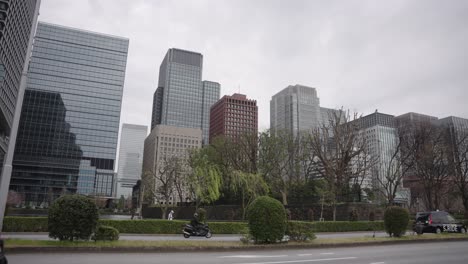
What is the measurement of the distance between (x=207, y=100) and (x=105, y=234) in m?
173

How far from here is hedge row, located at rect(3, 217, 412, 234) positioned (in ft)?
63.4

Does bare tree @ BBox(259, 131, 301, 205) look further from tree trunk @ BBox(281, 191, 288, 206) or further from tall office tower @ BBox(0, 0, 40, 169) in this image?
tall office tower @ BBox(0, 0, 40, 169)

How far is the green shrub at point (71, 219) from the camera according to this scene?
12.2 m

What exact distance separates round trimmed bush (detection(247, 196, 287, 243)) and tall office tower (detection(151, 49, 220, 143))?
164 meters

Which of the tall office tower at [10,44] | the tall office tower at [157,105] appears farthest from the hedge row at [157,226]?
the tall office tower at [157,105]

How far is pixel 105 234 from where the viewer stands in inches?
515

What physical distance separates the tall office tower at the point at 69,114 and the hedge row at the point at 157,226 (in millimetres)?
112536

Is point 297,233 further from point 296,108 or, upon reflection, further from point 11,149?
point 296,108

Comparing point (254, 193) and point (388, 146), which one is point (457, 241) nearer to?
point (254, 193)

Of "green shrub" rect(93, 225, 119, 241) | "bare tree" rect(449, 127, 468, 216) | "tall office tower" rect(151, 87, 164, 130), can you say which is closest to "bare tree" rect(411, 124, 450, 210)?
"bare tree" rect(449, 127, 468, 216)

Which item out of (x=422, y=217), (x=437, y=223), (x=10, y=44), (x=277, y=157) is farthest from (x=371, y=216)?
(x=10, y=44)

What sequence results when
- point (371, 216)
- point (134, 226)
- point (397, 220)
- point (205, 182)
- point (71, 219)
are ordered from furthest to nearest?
point (205, 182)
point (371, 216)
point (134, 226)
point (397, 220)
point (71, 219)

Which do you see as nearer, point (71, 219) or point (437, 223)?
point (71, 219)

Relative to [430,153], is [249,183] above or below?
below
